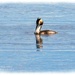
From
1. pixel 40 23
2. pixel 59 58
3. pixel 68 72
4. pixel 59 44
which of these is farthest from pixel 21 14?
pixel 68 72

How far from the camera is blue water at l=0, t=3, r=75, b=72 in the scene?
13.7 meters

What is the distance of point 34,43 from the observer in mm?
16750

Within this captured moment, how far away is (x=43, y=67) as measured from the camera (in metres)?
13.5

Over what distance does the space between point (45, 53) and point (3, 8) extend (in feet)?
41.4

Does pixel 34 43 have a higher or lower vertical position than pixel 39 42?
lower

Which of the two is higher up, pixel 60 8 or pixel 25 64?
pixel 60 8

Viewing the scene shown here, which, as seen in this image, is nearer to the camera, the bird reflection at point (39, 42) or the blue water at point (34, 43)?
the blue water at point (34, 43)

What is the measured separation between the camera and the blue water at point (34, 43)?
1373 centimetres

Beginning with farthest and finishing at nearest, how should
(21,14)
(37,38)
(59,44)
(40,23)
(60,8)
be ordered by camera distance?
1. (60,8)
2. (21,14)
3. (40,23)
4. (37,38)
5. (59,44)

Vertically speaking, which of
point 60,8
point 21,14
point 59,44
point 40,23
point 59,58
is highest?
point 60,8

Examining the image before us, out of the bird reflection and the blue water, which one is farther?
the bird reflection

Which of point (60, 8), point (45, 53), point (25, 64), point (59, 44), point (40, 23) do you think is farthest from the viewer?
point (60, 8)

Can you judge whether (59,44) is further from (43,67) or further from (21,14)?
(21,14)

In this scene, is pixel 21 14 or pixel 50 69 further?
pixel 21 14
